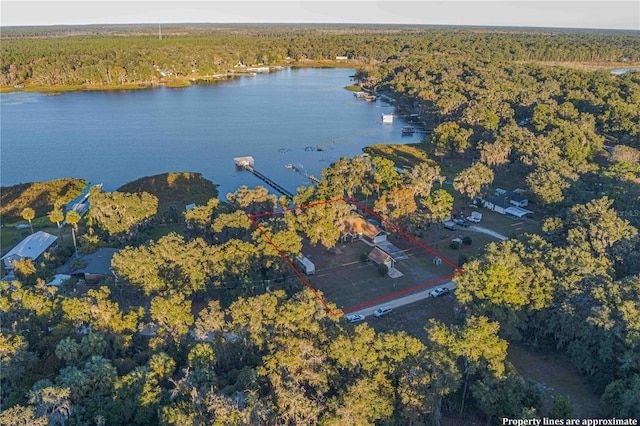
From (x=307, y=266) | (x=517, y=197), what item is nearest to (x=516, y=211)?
(x=517, y=197)

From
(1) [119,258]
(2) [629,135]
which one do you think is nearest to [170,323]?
(1) [119,258]

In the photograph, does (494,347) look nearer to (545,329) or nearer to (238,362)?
(545,329)

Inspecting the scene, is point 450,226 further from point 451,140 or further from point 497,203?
point 451,140

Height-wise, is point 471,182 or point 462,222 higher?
point 471,182

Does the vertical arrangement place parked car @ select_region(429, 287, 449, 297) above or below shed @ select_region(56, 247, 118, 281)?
below

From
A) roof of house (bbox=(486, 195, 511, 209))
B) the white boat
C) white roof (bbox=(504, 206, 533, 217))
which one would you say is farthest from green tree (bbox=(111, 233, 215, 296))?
the white boat

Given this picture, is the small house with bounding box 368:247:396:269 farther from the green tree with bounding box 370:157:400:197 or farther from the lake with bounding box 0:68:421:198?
the lake with bounding box 0:68:421:198
